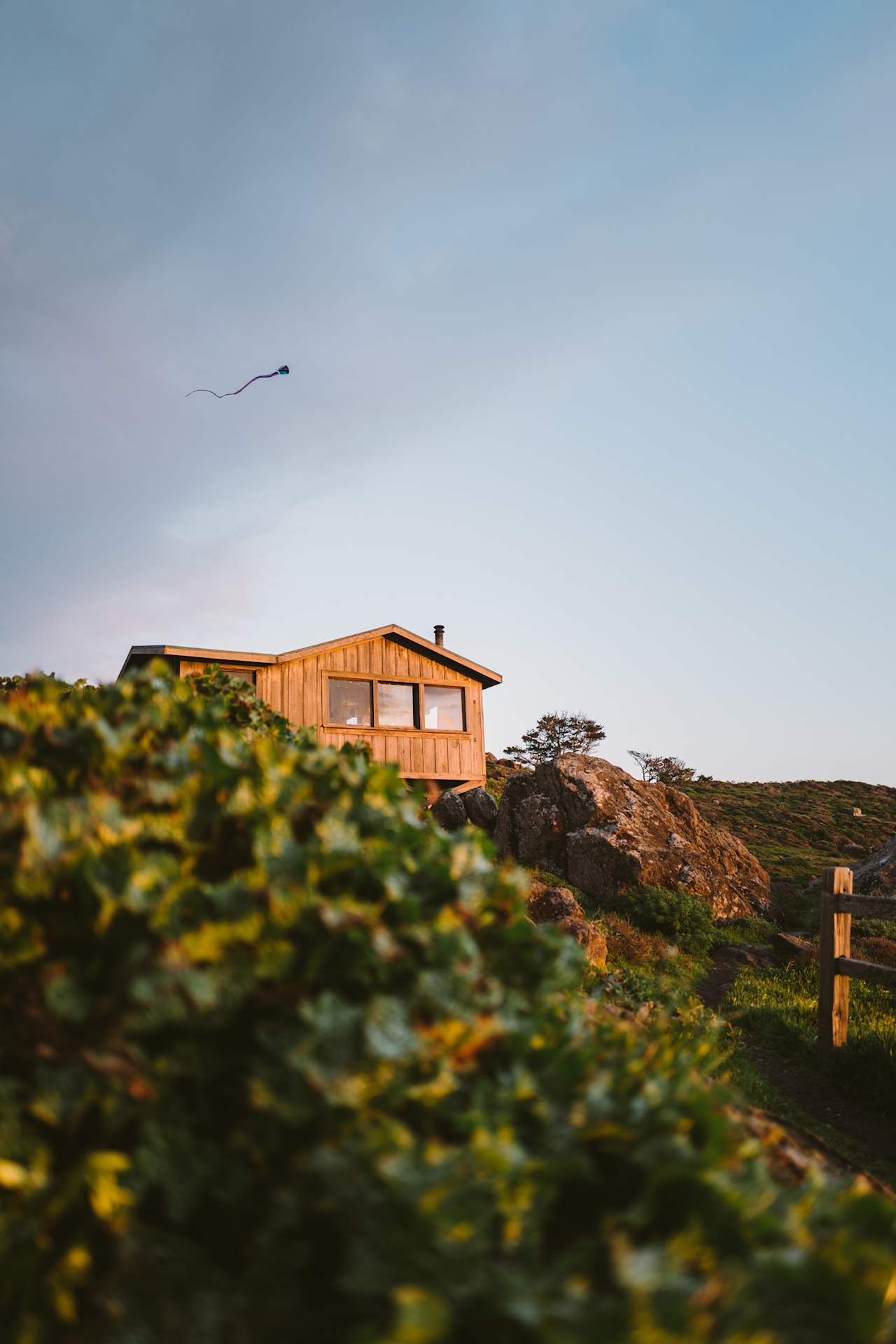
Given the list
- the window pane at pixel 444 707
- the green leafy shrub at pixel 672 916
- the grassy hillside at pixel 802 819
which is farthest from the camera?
the grassy hillside at pixel 802 819

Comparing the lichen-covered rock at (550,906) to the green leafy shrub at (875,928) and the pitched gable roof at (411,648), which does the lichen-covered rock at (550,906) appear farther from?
the pitched gable roof at (411,648)

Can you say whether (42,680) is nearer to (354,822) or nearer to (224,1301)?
(354,822)

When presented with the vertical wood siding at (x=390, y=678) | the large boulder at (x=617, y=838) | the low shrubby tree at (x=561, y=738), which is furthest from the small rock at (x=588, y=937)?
the low shrubby tree at (x=561, y=738)

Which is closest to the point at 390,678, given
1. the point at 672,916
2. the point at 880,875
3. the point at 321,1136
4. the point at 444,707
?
the point at 444,707

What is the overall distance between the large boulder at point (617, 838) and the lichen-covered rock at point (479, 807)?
12.4ft

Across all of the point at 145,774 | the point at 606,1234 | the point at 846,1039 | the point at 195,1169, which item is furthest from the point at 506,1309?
the point at 846,1039

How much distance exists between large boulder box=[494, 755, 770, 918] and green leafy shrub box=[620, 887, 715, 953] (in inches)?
18.9

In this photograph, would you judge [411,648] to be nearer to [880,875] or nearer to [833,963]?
[880,875]

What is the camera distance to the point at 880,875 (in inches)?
597

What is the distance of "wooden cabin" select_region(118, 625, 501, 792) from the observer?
19578 millimetres

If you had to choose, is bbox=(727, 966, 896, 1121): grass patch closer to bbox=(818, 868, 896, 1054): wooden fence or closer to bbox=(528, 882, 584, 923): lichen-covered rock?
bbox=(818, 868, 896, 1054): wooden fence

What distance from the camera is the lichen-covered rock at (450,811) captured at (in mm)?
20516

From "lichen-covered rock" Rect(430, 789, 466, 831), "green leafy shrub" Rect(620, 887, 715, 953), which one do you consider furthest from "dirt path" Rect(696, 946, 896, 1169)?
"lichen-covered rock" Rect(430, 789, 466, 831)

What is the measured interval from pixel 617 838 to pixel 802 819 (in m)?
26.2
